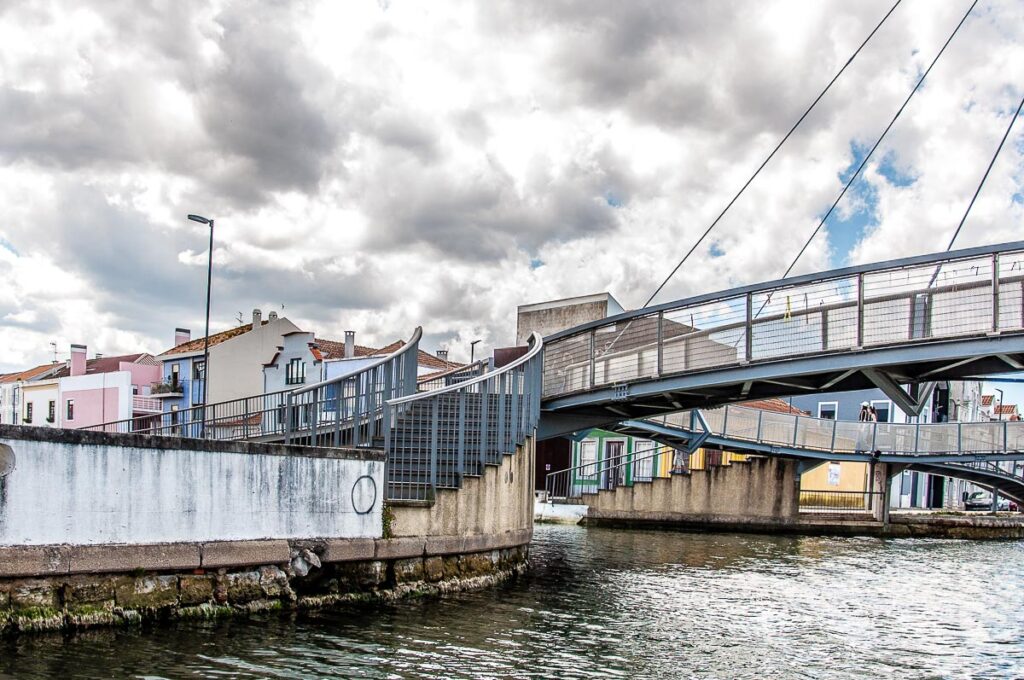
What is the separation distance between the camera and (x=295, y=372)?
60438 millimetres

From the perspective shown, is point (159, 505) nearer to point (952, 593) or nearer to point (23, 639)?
point (23, 639)

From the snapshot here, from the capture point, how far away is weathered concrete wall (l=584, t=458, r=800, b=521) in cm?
3731

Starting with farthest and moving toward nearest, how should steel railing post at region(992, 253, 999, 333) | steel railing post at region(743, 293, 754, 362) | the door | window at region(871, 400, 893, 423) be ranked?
window at region(871, 400, 893, 423) < the door < steel railing post at region(743, 293, 754, 362) < steel railing post at region(992, 253, 999, 333)

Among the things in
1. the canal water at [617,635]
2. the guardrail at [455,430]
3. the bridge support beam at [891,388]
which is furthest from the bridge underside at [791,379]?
the canal water at [617,635]

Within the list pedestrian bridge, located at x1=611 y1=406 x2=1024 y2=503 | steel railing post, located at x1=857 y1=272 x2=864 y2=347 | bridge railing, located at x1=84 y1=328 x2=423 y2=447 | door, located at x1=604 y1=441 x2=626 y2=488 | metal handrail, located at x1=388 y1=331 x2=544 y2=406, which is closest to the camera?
metal handrail, located at x1=388 y1=331 x2=544 y2=406

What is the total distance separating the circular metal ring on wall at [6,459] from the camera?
1156cm

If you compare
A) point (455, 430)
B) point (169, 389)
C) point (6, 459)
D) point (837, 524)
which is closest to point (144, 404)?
point (169, 389)

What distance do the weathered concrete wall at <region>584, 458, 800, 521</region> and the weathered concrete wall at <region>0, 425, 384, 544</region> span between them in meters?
23.6

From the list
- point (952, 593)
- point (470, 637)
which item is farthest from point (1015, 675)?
point (952, 593)

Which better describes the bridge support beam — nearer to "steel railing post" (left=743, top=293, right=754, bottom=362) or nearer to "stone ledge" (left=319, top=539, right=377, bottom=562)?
A: "steel railing post" (left=743, top=293, right=754, bottom=362)

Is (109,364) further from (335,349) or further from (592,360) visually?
(592,360)

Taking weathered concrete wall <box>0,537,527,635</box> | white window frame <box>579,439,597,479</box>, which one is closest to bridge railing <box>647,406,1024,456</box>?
white window frame <box>579,439,597,479</box>

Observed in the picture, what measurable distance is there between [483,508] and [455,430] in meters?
1.47

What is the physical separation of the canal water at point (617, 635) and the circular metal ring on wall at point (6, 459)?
1.96m
